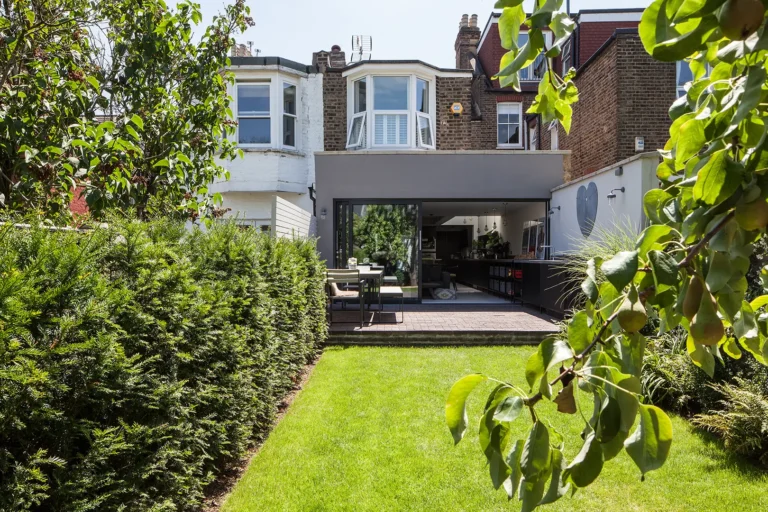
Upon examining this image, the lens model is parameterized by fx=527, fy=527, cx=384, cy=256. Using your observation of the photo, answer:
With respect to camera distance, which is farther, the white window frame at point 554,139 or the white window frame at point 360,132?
the white window frame at point 554,139

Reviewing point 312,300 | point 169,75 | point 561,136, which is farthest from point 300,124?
point 169,75

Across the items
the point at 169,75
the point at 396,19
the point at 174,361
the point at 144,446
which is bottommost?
the point at 144,446

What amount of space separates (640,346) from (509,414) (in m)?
0.24

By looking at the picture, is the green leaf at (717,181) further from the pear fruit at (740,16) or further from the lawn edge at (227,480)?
the lawn edge at (227,480)

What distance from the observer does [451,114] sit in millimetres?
15141

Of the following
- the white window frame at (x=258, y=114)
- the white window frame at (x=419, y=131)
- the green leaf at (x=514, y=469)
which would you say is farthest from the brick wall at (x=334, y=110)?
the green leaf at (x=514, y=469)

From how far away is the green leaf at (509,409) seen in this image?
A: 63 cm

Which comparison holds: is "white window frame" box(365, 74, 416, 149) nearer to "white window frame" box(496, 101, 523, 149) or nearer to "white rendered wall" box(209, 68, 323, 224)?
"white rendered wall" box(209, 68, 323, 224)

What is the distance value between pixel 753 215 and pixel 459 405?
42 cm

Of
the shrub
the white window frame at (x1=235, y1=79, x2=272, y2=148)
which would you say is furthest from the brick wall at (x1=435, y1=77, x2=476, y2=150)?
the shrub

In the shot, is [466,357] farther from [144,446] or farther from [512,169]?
[512,169]

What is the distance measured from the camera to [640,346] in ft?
2.44

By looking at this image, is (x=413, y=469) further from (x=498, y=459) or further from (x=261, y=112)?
(x=261, y=112)

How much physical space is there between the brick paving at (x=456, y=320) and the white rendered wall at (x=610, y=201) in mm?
1701
